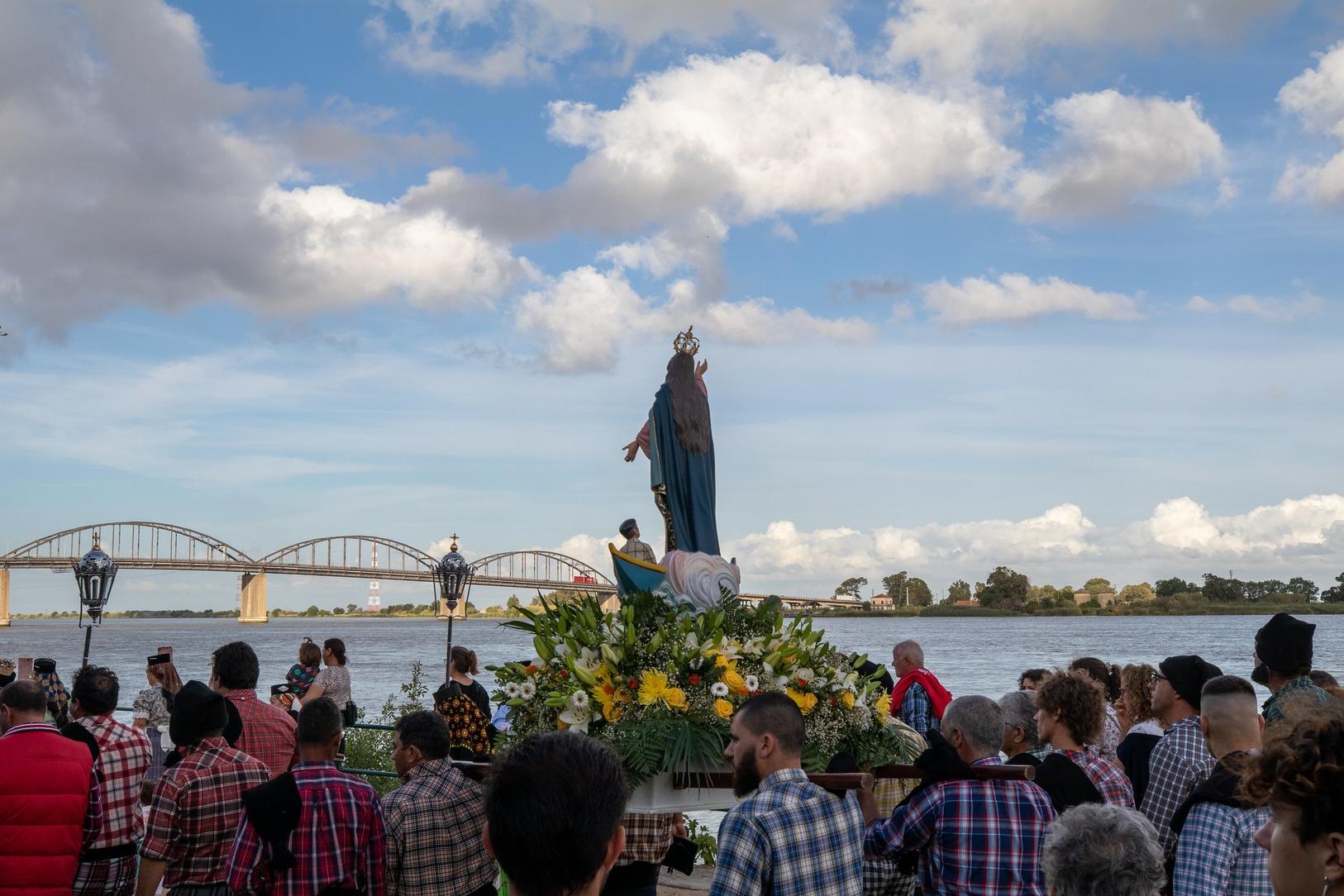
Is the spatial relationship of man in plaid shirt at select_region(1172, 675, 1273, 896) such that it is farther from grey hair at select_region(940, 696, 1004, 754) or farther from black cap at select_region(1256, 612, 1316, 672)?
black cap at select_region(1256, 612, 1316, 672)

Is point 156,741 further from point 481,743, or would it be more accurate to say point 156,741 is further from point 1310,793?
point 1310,793

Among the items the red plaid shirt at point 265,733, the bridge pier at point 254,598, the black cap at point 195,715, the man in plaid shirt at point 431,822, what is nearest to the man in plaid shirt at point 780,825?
the man in plaid shirt at point 431,822

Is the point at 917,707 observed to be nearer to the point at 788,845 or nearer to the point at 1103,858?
the point at 788,845

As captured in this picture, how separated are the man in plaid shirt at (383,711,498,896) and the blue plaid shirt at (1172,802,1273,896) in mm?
2601

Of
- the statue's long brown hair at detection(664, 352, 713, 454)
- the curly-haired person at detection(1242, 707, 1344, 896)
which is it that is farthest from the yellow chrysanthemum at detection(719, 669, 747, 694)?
the curly-haired person at detection(1242, 707, 1344, 896)

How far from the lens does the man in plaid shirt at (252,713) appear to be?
6508 millimetres

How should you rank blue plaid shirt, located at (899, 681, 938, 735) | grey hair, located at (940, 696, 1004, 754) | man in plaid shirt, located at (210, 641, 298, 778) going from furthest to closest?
1. blue plaid shirt, located at (899, 681, 938, 735)
2. man in plaid shirt, located at (210, 641, 298, 778)
3. grey hair, located at (940, 696, 1004, 754)

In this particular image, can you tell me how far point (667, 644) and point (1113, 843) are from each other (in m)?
2.81

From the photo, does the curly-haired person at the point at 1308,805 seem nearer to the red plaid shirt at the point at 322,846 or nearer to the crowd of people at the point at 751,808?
the crowd of people at the point at 751,808

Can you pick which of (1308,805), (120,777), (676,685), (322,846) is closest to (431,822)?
(322,846)

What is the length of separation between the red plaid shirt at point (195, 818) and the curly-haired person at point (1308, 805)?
4.04m

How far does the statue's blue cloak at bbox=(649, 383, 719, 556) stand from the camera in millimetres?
8398

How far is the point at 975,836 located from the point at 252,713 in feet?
13.9

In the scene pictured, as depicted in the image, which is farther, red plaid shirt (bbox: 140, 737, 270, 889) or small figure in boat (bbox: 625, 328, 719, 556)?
small figure in boat (bbox: 625, 328, 719, 556)
